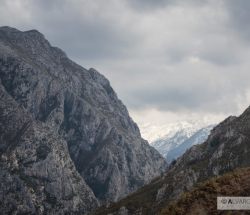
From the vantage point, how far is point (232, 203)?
147ft

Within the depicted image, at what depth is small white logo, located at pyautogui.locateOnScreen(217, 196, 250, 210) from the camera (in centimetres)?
4462

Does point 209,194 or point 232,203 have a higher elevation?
point 209,194

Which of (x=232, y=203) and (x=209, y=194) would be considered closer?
(x=232, y=203)

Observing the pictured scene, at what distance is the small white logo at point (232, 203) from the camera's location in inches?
1757

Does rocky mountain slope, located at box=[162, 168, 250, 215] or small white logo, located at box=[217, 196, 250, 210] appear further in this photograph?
rocky mountain slope, located at box=[162, 168, 250, 215]

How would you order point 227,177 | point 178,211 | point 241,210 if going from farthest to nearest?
point 227,177, point 178,211, point 241,210

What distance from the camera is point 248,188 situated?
49594 mm

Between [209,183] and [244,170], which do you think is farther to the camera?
[244,170]

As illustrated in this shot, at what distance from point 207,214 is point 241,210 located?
3571 millimetres

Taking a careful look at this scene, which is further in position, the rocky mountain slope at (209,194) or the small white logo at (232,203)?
the rocky mountain slope at (209,194)

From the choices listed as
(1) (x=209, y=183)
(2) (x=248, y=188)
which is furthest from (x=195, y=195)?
(2) (x=248, y=188)

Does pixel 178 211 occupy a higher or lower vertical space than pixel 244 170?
lower

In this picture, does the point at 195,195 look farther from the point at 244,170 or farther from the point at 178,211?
the point at 244,170

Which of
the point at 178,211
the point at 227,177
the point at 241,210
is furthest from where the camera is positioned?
the point at 227,177
